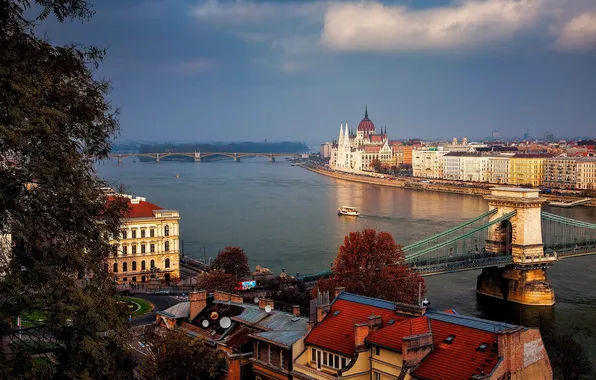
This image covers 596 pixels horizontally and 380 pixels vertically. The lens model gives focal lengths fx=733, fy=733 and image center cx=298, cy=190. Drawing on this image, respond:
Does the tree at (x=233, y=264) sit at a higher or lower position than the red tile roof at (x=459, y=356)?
lower

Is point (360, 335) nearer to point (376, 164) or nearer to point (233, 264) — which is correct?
point (233, 264)

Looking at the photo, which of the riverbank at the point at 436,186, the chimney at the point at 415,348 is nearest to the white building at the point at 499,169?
the riverbank at the point at 436,186

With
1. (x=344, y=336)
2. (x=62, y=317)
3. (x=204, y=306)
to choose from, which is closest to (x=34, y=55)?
(x=62, y=317)

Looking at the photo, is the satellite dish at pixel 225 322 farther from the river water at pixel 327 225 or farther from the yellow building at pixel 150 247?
the yellow building at pixel 150 247

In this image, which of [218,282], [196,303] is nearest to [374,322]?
[196,303]

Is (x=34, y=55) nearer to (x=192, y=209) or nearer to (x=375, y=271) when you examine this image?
(x=375, y=271)

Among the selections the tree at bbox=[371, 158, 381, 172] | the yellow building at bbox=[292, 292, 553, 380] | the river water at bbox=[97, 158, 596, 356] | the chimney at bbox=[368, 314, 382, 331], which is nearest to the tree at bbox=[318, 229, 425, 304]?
the river water at bbox=[97, 158, 596, 356]

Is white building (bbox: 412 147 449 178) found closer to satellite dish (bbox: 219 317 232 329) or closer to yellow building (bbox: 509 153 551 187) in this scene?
yellow building (bbox: 509 153 551 187)
